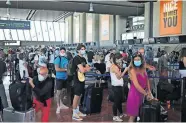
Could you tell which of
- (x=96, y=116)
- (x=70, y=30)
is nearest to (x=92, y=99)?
(x=96, y=116)

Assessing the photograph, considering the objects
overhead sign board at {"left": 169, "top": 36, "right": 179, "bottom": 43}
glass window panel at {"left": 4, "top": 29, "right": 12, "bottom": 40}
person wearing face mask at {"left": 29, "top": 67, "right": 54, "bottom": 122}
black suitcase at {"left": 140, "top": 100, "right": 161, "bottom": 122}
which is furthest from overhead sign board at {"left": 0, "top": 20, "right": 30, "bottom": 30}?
black suitcase at {"left": 140, "top": 100, "right": 161, "bottom": 122}

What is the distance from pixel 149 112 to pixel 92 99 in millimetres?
1668

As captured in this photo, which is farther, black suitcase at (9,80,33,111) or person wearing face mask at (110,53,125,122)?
person wearing face mask at (110,53,125,122)

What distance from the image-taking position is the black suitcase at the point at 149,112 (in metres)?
3.65

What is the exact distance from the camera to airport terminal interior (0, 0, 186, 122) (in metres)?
3.78

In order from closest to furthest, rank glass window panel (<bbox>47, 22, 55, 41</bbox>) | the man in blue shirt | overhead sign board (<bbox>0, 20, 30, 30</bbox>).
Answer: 1. the man in blue shirt
2. overhead sign board (<bbox>0, 20, 30, 30</bbox>)
3. glass window panel (<bbox>47, 22, 55, 41</bbox>)

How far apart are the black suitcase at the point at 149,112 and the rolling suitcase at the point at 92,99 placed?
1.55 meters

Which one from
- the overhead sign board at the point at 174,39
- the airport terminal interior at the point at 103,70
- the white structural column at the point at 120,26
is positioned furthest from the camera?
the white structural column at the point at 120,26

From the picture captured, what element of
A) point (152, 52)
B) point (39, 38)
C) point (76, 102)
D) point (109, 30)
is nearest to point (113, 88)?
point (76, 102)

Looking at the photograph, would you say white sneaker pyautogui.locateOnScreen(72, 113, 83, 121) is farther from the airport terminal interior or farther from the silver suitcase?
the silver suitcase

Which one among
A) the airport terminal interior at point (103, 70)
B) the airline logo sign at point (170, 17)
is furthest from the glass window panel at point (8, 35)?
the airline logo sign at point (170, 17)

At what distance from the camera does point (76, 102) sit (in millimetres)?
4762

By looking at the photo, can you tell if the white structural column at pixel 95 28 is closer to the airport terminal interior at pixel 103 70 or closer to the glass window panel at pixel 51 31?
the airport terminal interior at pixel 103 70

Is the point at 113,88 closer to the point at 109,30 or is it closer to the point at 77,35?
the point at 109,30
